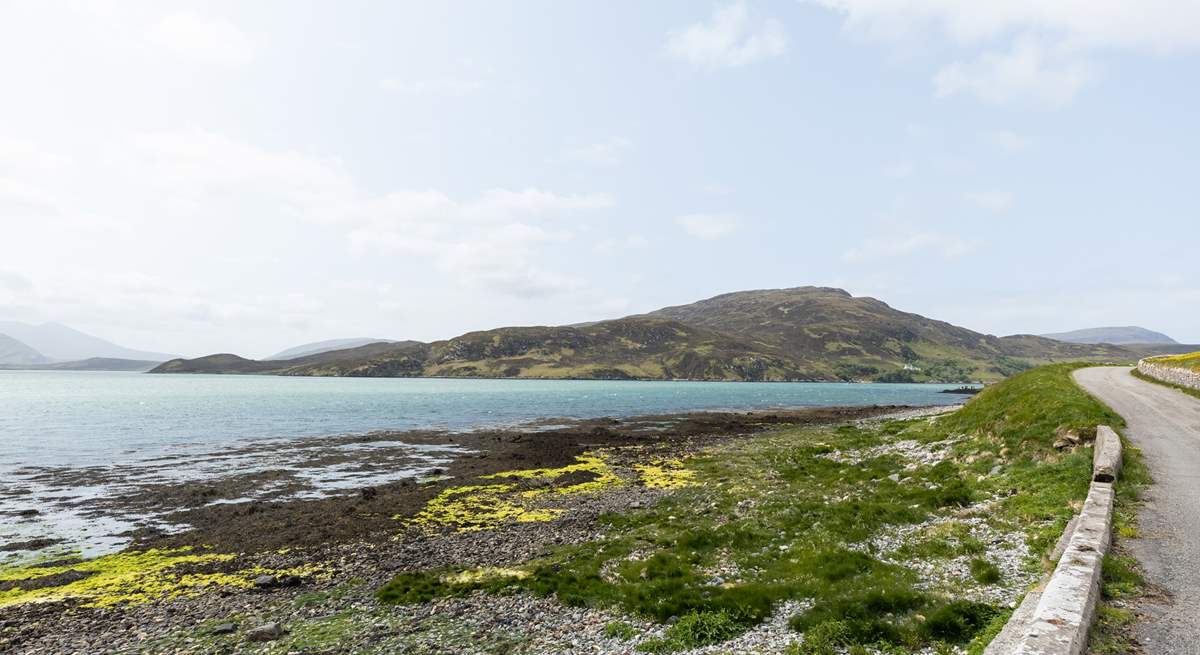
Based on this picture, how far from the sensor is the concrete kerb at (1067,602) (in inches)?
347

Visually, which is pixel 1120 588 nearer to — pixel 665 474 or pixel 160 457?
pixel 665 474

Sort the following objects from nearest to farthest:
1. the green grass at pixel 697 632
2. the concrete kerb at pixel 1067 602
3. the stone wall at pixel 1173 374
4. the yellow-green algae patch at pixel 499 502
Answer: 1. the concrete kerb at pixel 1067 602
2. the green grass at pixel 697 632
3. the yellow-green algae patch at pixel 499 502
4. the stone wall at pixel 1173 374

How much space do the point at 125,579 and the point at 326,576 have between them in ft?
26.7

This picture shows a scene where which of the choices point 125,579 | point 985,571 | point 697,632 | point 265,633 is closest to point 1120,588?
point 985,571

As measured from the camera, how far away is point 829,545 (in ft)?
67.3

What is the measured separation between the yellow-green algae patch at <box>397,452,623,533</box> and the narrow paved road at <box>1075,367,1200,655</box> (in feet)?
77.3

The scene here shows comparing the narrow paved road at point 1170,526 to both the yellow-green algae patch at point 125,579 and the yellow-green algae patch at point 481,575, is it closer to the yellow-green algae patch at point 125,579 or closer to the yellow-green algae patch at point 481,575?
the yellow-green algae patch at point 481,575

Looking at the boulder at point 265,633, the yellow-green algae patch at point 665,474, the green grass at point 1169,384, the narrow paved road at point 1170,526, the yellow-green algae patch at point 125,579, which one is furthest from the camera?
the green grass at point 1169,384

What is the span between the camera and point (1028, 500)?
2139 centimetres

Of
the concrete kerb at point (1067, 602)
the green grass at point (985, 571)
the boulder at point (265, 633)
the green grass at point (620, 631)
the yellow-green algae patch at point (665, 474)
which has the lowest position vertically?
the yellow-green algae patch at point (665, 474)

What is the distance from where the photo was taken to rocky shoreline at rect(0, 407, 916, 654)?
1588cm

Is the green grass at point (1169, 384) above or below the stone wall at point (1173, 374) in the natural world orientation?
below

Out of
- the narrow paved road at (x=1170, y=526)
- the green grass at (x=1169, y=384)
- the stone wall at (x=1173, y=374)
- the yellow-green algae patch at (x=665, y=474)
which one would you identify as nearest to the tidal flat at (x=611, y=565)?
the yellow-green algae patch at (x=665, y=474)

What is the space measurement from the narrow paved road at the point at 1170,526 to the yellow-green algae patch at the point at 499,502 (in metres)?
23.6
